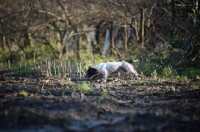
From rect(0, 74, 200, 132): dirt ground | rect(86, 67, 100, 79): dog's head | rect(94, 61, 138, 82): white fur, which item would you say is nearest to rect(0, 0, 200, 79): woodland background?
rect(94, 61, 138, 82): white fur

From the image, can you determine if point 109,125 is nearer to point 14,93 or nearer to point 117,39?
point 14,93

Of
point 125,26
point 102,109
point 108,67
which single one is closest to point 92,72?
point 108,67

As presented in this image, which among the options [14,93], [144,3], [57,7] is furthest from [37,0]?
[14,93]

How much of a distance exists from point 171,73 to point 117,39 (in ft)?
55.2

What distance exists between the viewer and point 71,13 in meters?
23.3

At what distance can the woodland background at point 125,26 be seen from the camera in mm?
14954

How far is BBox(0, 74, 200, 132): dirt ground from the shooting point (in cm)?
648

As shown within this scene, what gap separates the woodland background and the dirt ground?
4.04 meters

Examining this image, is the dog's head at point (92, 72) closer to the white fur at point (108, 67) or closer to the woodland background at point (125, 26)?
the white fur at point (108, 67)

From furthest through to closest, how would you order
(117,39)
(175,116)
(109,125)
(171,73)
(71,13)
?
(117,39), (71,13), (171,73), (175,116), (109,125)

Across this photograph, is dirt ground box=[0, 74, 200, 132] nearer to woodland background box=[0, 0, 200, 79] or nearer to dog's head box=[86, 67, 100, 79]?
dog's head box=[86, 67, 100, 79]

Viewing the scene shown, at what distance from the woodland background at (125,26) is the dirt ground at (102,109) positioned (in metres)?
4.04

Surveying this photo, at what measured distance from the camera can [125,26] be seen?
2269cm

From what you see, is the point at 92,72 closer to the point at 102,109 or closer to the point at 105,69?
the point at 105,69
